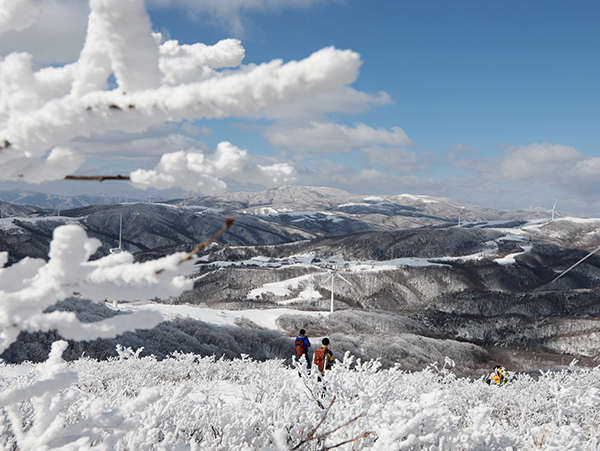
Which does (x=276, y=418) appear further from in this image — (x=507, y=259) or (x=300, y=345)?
(x=507, y=259)

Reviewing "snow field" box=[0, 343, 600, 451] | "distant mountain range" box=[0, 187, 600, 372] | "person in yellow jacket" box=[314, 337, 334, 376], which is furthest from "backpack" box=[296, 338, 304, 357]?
"distant mountain range" box=[0, 187, 600, 372]

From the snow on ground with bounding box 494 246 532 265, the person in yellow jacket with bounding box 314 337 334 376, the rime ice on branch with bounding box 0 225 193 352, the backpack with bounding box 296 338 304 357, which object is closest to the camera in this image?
the rime ice on branch with bounding box 0 225 193 352

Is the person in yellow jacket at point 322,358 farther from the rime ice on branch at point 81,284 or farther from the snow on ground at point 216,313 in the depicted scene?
the snow on ground at point 216,313

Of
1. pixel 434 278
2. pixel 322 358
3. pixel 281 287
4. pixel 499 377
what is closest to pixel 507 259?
pixel 434 278

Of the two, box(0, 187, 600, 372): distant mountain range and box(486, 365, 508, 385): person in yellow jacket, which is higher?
box(486, 365, 508, 385): person in yellow jacket

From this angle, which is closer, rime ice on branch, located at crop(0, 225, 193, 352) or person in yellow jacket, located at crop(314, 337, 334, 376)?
rime ice on branch, located at crop(0, 225, 193, 352)

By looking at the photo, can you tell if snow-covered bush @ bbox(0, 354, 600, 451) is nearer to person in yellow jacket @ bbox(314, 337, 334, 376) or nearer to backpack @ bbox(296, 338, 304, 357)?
person in yellow jacket @ bbox(314, 337, 334, 376)

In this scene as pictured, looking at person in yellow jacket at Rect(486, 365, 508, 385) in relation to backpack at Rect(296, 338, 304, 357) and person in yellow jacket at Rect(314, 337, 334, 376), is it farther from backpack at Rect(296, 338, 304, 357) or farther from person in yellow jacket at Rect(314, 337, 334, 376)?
backpack at Rect(296, 338, 304, 357)

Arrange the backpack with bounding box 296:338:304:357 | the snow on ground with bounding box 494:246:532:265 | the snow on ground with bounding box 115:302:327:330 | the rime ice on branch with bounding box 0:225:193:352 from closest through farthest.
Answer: the rime ice on branch with bounding box 0:225:193:352, the backpack with bounding box 296:338:304:357, the snow on ground with bounding box 115:302:327:330, the snow on ground with bounding box 494:246:532:265

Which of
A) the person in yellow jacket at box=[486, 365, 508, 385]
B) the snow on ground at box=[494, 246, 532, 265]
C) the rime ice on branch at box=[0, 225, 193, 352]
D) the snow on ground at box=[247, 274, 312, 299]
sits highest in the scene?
the rime ice on branch at box=[0, 225, 193, 352]

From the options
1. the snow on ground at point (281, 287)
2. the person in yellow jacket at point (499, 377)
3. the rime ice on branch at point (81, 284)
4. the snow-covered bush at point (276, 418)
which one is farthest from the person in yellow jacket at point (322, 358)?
the snow on ground at point (281, 287)
